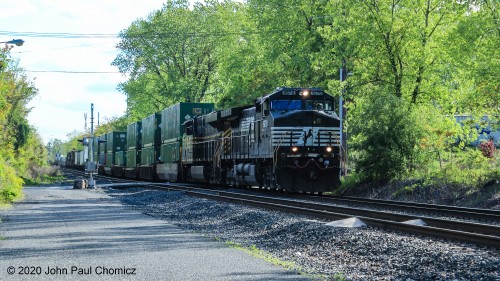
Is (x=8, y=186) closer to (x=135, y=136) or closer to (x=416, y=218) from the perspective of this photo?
(x=416, y=218)

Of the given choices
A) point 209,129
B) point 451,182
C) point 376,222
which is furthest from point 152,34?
point 376,222

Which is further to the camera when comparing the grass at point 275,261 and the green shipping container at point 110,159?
the green shipping container at point 110,159

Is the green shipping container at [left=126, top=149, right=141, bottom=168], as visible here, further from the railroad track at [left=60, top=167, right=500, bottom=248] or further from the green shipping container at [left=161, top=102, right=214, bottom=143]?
the railroad track at [left=60, top=167, right=500, bottom=248]

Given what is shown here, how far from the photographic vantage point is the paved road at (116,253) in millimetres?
9156

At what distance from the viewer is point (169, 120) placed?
43.4m

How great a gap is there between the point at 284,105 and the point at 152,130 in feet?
75.5

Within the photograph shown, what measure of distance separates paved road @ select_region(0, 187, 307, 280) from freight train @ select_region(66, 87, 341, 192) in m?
8.93

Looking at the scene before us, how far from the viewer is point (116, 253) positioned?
36.7ft

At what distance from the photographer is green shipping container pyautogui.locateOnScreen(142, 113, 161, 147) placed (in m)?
46.7

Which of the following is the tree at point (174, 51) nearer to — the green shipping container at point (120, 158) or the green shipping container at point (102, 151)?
the green shipping container at point (102, 151)

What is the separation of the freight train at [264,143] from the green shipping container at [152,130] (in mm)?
3818

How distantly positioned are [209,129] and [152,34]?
111ft

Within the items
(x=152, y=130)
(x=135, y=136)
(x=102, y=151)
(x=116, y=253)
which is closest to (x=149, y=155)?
(x=152, y=130)

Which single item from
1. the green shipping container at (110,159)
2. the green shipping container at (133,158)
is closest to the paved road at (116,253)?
the green shipping container at (133,158)
